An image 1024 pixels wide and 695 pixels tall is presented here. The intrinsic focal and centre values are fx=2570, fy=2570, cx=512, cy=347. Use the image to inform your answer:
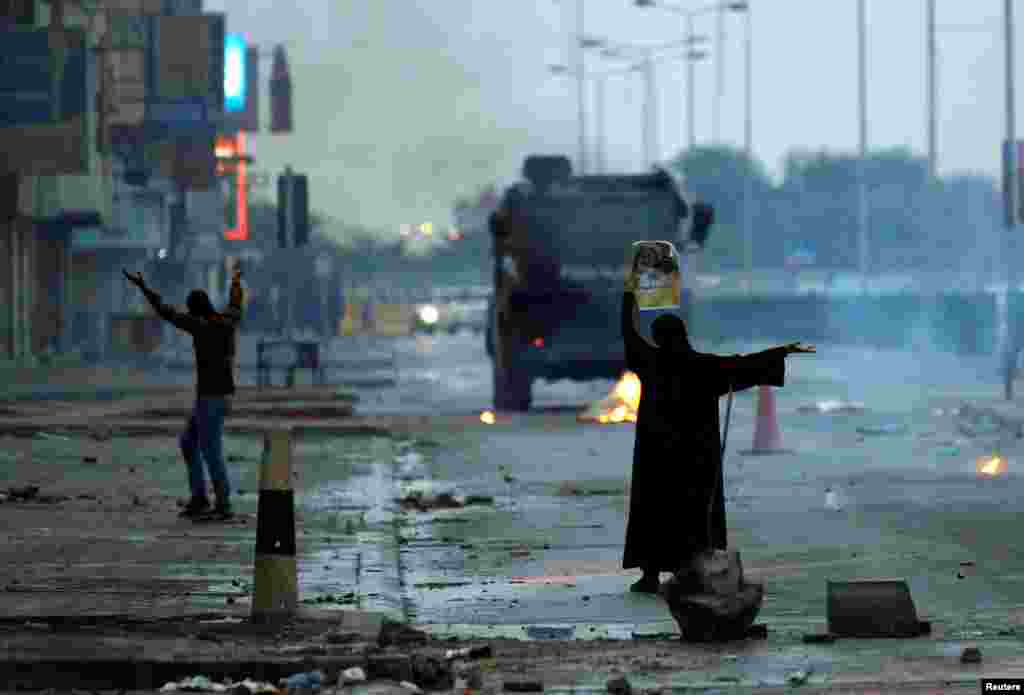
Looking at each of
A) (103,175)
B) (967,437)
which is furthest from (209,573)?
(103,175)

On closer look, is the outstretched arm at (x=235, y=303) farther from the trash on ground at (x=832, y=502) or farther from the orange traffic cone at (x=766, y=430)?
the orange traffic cone at (x=766, y=430)

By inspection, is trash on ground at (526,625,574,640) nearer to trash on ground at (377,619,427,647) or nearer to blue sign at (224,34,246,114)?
trash on ground at (377,619,427,647)

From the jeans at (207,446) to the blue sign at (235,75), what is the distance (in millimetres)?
76158

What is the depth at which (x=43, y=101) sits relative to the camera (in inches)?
1793

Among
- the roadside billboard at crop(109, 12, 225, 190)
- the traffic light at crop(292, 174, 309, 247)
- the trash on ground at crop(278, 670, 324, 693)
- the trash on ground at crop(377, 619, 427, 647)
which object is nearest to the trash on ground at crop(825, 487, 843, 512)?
the trash on ground at crop(377, 619, 427, 647)

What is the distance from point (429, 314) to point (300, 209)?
76.8m

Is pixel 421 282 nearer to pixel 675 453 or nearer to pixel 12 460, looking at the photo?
pixel 12 460

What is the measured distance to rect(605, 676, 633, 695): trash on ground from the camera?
33.1 feet

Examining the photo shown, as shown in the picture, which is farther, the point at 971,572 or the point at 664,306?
the point at 971,572

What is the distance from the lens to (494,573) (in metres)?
15.1

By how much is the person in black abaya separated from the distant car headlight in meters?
102

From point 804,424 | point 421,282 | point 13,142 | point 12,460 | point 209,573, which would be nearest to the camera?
point 209,573

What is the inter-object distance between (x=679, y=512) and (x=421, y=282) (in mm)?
Answer: 162310

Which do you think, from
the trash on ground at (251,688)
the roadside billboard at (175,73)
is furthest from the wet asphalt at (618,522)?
the roadside billboard at (175,73)
